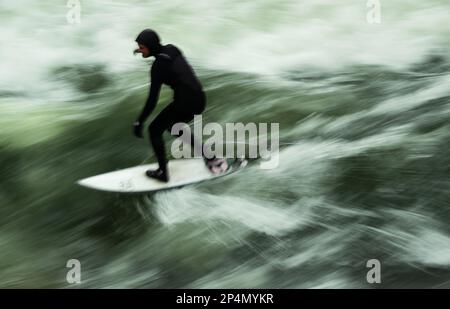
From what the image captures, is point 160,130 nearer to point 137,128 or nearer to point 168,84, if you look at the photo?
point 137,128

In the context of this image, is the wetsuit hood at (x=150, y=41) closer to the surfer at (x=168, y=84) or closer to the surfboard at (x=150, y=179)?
the surfer at (x=168, y=84)

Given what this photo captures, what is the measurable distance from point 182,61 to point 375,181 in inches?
62.9

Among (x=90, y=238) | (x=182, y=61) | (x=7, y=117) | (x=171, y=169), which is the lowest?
(x=90, y=238)

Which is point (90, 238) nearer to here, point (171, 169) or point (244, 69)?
point (171, 169)

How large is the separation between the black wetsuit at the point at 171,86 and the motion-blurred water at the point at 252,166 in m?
0.36

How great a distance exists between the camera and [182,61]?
4910mm

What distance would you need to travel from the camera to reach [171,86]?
4.92 meters

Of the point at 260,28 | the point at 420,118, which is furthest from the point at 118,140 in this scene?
the point at 420,118

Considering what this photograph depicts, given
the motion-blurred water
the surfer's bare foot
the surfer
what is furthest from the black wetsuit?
the motion-blurred water

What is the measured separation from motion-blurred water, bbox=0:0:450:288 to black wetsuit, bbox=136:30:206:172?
1.17ft

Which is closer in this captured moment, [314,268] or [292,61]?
[314,268]

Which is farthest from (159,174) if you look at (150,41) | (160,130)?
(150,41)

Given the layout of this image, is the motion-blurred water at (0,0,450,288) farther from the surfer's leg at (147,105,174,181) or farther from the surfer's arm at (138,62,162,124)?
the surfer's arm at (138,62,162,124)
